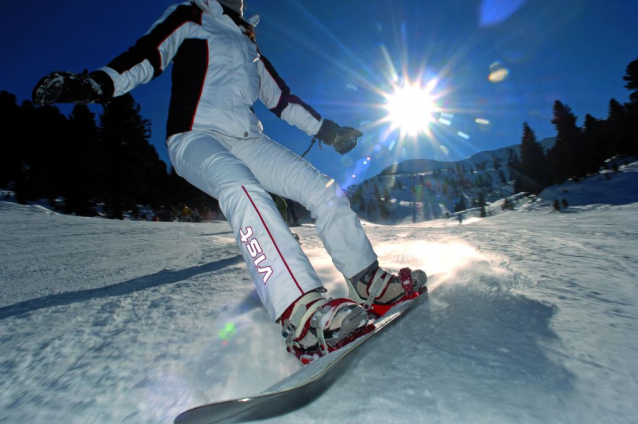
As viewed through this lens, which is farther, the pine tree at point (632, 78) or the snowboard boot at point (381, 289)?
the pine tree at point (632, 78)

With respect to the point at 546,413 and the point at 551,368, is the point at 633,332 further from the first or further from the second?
the point at 546,413

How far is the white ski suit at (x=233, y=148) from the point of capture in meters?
1.30

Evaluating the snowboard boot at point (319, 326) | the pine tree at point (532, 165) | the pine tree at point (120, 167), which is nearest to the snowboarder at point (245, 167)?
the snowboard boot at point (319, 326)

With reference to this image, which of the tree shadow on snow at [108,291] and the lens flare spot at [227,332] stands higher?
the tree shadow on snow at [108,291]

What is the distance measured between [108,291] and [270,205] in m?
1.09

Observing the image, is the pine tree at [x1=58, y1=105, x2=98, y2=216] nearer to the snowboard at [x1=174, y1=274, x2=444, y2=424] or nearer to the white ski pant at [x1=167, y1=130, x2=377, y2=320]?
the white ski pant at [x1=167, y1=130, x2=377, y2=320]

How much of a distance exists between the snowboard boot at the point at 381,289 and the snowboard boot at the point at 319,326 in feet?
1.23

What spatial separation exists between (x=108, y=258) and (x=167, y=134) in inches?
64.8

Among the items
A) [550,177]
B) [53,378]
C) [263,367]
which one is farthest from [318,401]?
[550,177]

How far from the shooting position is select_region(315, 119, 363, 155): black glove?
2.38 metres

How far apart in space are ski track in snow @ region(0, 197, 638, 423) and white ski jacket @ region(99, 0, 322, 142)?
1.00 m

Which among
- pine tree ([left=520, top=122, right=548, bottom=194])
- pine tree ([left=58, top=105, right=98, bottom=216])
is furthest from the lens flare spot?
pine tree ([left=520, top=122, right=548, bottom=194])

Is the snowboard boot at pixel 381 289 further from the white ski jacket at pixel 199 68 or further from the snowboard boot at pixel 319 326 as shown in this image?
the white ski jacket at pixel 199 68

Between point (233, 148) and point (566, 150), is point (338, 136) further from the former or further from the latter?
point (566, 150)
